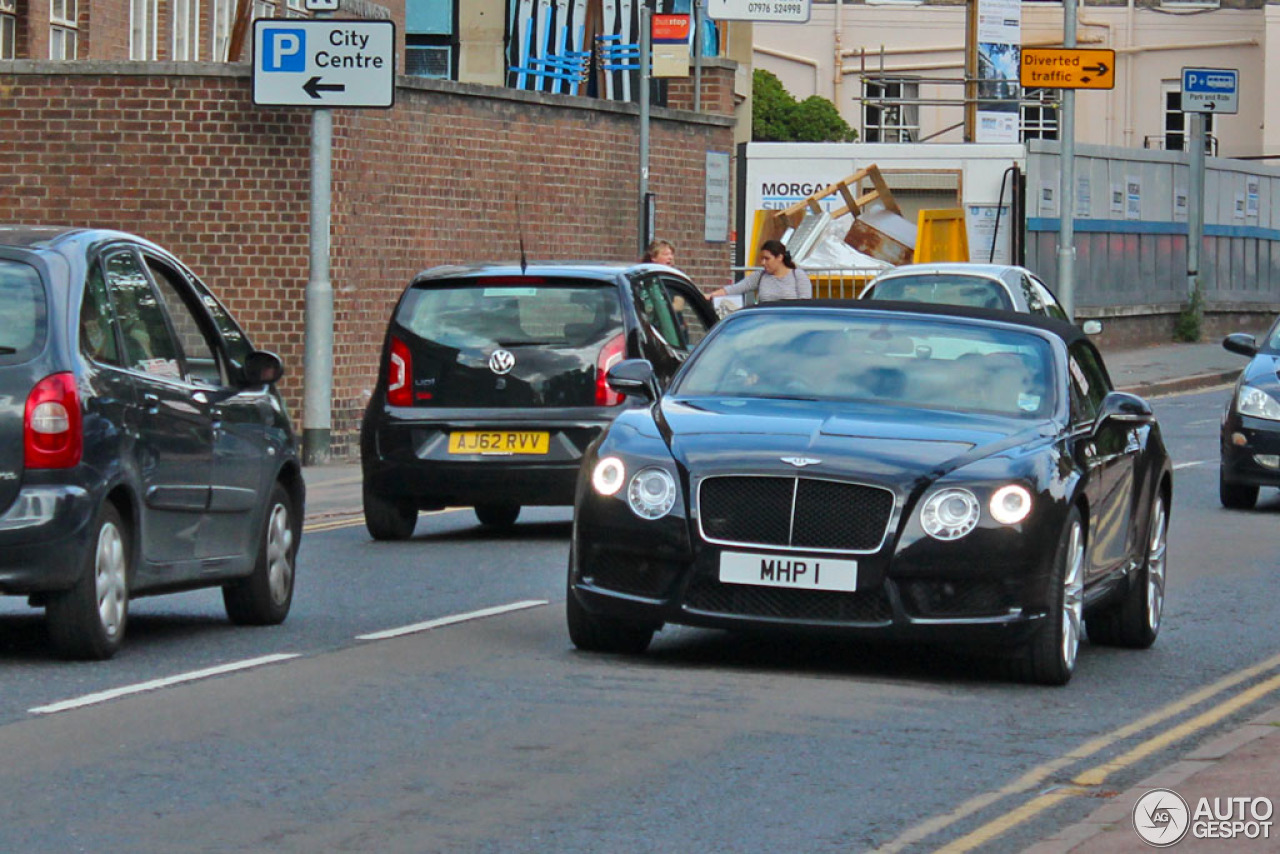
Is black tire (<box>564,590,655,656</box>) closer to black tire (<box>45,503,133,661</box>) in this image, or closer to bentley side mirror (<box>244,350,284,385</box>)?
black tire (<box>45,503,133,661</box>)

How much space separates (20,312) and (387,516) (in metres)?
5.96

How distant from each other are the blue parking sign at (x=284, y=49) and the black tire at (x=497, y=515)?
5.15 meters

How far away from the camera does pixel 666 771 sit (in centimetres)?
754

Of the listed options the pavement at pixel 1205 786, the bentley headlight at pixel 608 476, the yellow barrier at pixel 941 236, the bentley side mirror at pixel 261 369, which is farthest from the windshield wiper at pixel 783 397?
the yellow barrier at pixel 941 236

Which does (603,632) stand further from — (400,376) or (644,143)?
(644,143)

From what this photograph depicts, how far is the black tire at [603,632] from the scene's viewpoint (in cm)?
982

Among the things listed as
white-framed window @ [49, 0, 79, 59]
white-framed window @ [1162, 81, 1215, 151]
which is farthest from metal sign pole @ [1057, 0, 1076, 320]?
white-framed window @ [1162, 81, 1215, 151]

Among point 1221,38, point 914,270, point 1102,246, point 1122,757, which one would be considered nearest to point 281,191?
point 914,270

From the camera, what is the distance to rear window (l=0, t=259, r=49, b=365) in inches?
367

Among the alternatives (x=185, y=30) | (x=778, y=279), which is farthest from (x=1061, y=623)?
Result: (x=185, y=30)

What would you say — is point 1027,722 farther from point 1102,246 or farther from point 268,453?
point 1102,246

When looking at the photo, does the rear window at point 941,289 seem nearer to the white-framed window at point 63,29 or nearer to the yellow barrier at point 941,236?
the white-framed window at point 63,29

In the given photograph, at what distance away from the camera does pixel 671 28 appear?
26.6 meters

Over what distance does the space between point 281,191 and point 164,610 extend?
10900mm
